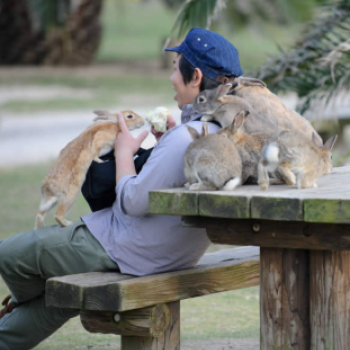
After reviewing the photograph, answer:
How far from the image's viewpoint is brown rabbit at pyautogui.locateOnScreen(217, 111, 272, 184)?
3.12 metres

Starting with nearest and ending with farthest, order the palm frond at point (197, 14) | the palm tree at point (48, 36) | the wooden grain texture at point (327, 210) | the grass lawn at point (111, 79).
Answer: the wooden grain texture at point (327, 210) < the palm frond at point (197, 14) < the grass lawn at point (111, 79) < the palm tree at point (48, 36)

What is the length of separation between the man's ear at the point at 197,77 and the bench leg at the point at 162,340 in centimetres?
98

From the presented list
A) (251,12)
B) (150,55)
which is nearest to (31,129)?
(251,12)

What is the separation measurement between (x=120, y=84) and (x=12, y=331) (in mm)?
17411

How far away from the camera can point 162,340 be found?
11.2 feet

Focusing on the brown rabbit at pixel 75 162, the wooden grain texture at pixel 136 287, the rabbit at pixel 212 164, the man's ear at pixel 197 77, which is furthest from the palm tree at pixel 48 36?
the rabbit at pixel 212 164

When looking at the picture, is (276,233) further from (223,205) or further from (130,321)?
(130,321)

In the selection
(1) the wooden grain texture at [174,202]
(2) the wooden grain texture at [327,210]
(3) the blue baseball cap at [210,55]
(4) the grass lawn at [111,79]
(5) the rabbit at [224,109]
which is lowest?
(4) the grass lawn at [111,79]

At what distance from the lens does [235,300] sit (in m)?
5.46

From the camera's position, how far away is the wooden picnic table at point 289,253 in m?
2.83

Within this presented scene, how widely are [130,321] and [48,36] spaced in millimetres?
18938

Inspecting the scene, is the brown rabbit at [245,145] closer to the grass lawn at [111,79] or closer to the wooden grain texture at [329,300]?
the wooden grain texture at [329,300]

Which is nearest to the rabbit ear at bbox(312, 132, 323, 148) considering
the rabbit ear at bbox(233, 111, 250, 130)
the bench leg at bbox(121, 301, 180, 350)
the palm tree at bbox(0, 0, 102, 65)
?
the rabbit ear at bbox(233, 111, 250, 130)

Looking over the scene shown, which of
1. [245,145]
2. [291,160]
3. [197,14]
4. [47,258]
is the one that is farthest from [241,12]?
[291,160]
